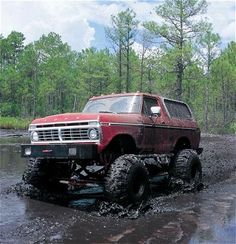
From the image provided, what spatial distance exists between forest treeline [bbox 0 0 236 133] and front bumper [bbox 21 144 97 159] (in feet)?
109

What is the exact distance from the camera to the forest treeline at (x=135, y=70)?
41.5 meters

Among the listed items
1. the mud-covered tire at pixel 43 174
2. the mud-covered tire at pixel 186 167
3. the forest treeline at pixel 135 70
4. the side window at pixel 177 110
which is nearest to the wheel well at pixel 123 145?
the mud-covered tire at pixel 43 174

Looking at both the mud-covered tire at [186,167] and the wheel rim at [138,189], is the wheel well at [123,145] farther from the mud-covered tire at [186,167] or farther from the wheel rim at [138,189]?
the mud-covered tire at [186,167]

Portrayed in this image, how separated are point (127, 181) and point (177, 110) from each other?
4.04 metres

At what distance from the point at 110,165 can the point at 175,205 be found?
1.50m

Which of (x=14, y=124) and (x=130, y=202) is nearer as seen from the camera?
(x=130, y=202)

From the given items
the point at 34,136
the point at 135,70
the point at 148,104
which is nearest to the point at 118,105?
the point at 148,104

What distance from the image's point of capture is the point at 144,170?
8320mm

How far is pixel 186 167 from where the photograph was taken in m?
10.1

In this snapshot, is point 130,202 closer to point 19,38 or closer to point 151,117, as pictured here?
point 151,117

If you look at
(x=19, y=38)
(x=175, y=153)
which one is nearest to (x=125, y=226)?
(x=175, y=153)

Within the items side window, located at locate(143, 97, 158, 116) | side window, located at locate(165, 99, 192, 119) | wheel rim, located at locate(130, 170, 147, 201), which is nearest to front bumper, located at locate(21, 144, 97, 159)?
wheel rim, located at locate(130, 170, 147, 201)

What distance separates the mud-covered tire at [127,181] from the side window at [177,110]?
114 inches

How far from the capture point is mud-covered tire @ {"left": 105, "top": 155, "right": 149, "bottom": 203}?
25.0ft
